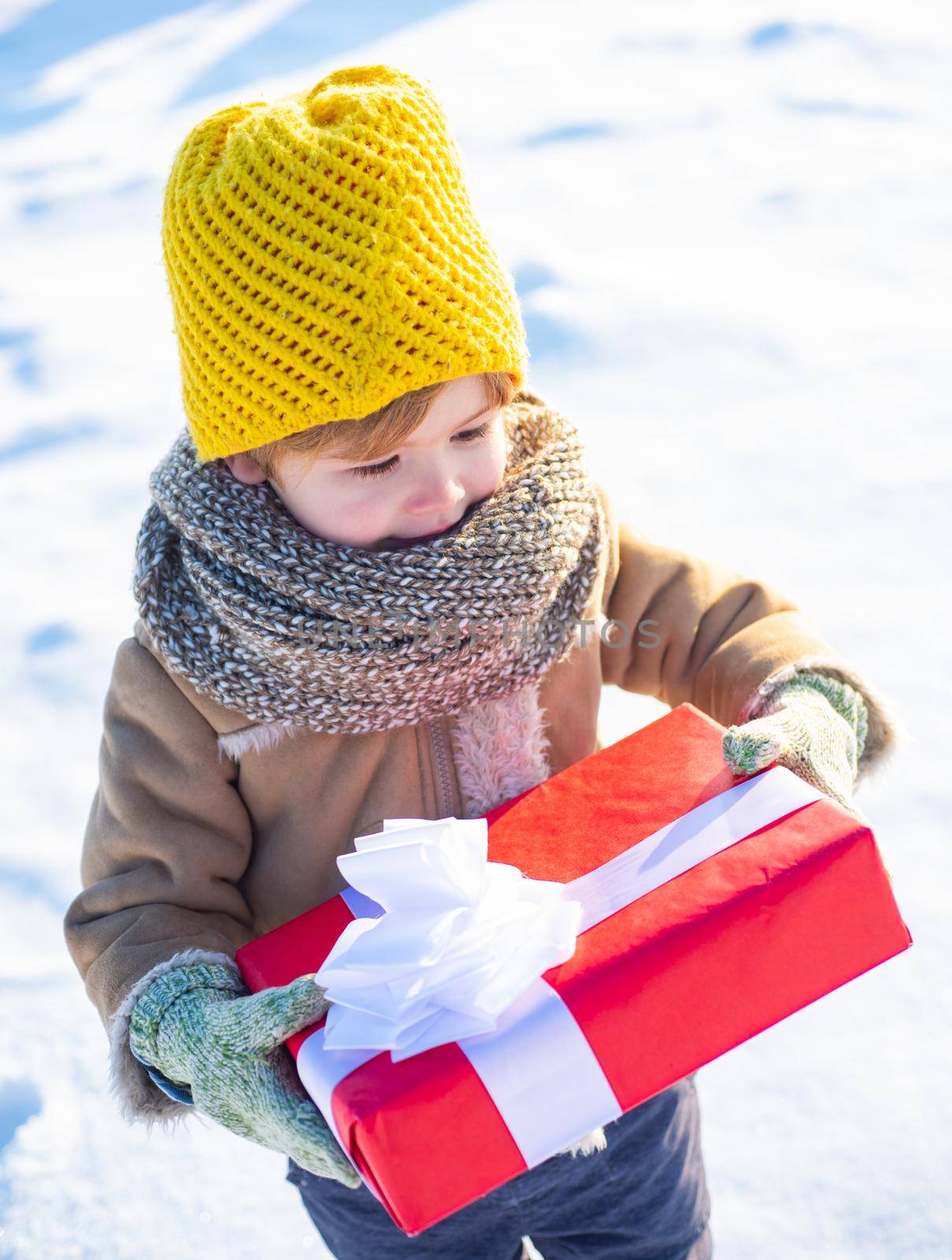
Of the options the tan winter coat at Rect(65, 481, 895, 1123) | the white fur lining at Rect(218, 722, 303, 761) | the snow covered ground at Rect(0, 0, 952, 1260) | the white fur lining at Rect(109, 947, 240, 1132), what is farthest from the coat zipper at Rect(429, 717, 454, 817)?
the snow covered ground at Rect(0, 0, 952, 1260)

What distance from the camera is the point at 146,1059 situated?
3.12 ft

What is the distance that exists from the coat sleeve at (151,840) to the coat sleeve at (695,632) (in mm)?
396

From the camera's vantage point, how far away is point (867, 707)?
1.10 m

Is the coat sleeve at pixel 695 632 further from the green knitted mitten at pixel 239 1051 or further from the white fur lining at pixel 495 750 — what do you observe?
the green knitted mitten at pixel 239 1051

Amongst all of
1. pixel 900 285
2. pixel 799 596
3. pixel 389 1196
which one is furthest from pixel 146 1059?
pixel 900 285

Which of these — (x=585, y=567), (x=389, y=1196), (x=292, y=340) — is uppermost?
(x=292, y=340)

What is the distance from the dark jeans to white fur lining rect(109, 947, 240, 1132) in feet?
0.64

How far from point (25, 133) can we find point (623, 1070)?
13.5 ft

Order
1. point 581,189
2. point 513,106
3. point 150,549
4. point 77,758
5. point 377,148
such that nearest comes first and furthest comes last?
point 377,148 < point 150,549 < point 77,758 < point 581,189 < point 513,106

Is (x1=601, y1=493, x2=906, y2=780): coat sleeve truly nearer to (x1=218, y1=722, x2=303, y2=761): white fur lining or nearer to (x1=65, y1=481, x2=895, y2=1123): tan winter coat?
(x1=65, y1=481, x2=895, y2=1123): tan winter coat

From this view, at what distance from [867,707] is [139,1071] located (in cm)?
70

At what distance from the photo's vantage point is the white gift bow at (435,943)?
2.56 feet

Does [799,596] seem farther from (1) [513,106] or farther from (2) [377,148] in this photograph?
(1) [513,106]

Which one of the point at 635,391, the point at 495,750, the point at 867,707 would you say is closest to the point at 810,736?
the point at 867,707
